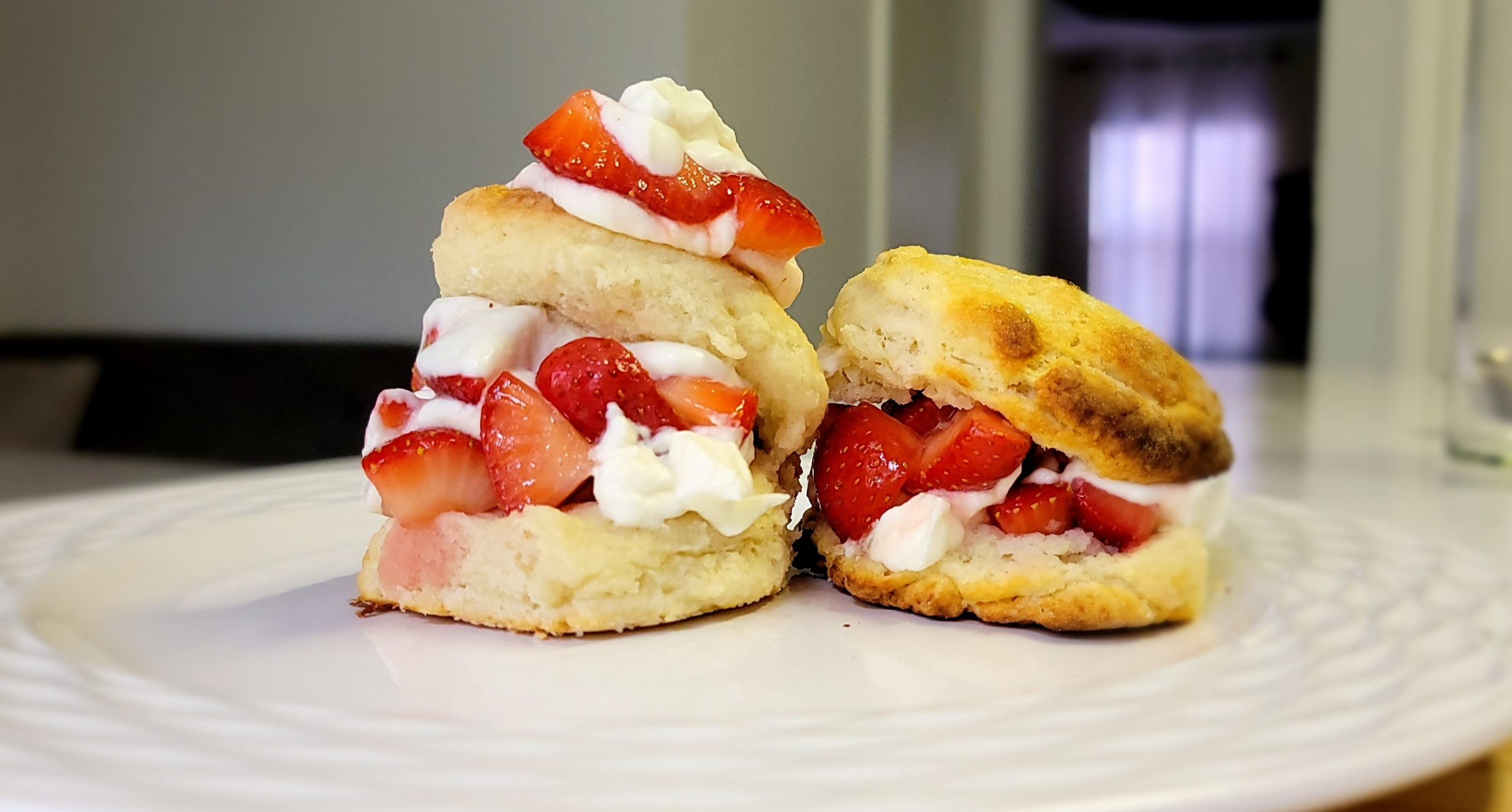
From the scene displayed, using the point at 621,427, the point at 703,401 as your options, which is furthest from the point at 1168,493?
the point at 621,427

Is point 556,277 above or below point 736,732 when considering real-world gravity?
above

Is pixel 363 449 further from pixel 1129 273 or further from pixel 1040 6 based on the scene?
pixel 1129 273

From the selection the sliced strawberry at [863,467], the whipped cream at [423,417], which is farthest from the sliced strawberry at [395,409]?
the sliced strawberry at [863,467]

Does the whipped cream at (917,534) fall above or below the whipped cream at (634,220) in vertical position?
below

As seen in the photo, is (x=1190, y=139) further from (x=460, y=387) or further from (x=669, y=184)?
(x=460, y=387)

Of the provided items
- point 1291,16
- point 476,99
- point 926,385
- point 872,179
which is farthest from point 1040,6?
point 1291,16

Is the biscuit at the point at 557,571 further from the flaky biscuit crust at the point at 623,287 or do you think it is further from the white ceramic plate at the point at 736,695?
the flaky biscuit crust at the point at 623,287

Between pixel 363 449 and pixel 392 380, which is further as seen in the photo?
pixel 392 380
